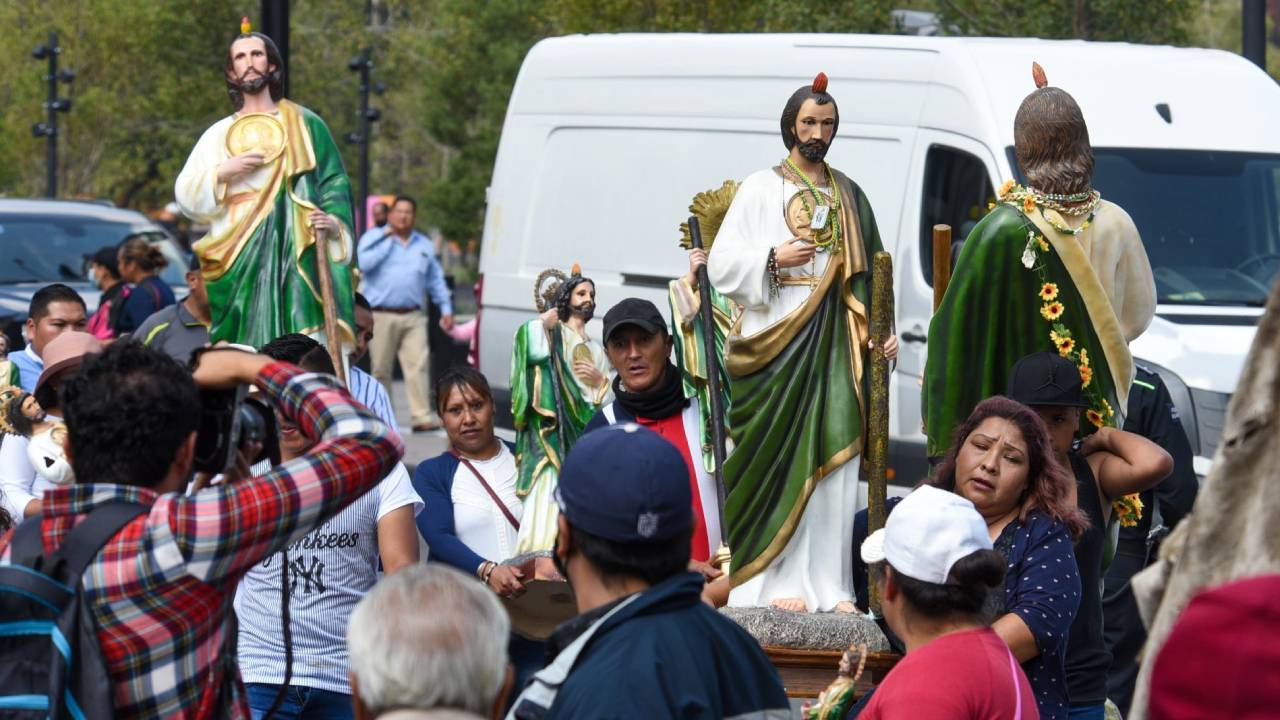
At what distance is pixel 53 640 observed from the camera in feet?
11.4

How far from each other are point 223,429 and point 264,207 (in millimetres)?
4592

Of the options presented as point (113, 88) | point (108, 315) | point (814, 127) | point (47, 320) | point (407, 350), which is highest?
point (814, 127)

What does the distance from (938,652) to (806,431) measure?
9.63 feet

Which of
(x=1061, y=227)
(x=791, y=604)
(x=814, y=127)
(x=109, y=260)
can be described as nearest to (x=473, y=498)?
(x=791, y=604)

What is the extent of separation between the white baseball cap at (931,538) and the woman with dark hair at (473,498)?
7.79 feet

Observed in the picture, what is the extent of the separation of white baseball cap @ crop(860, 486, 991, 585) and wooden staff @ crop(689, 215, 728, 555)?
2.81 metres

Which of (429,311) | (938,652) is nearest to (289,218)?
(938,652)

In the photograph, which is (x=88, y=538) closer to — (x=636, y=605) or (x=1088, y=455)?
(x=636, y=605)

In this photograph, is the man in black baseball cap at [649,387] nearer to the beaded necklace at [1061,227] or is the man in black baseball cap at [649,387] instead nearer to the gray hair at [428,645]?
the beaded necklace at [1061,227]

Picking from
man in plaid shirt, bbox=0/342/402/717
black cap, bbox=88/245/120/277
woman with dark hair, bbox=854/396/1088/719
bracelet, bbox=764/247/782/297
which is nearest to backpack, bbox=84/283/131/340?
black cap, bbox=88/245/120/277

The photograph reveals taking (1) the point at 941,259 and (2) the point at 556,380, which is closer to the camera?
(1) the point at 941,259

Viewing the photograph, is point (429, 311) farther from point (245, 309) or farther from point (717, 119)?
point (245, 309)

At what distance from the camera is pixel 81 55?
117 feet

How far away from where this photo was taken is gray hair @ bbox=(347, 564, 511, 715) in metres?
3.12
